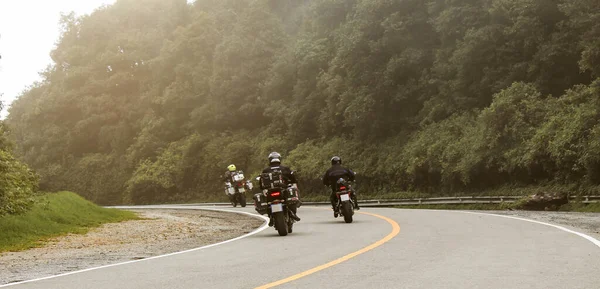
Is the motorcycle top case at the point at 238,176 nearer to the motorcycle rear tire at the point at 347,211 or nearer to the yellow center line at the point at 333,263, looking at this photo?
the motorcycle rear tire at the point at 347,211

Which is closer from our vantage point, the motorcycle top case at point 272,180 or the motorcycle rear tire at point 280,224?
the motorcycle rear tire at point 280,224

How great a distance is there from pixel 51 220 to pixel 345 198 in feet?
28.4

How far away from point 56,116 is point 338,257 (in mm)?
68930

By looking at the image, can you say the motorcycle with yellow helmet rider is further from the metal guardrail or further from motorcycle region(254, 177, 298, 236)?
motorcycle region(254, 177, 298, 236)

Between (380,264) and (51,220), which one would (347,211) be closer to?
(51,220)

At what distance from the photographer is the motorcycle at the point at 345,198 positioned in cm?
1803

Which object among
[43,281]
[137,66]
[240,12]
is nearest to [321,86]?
[240,12]

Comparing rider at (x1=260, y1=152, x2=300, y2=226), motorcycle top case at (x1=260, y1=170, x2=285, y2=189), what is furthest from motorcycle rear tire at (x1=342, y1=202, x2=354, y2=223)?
motorcycle top case at (x1=260, y1=170, x2=285, y2=189)

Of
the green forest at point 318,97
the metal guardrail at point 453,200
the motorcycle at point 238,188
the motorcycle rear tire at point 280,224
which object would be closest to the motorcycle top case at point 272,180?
the motorcycle rear tire at point 280,224

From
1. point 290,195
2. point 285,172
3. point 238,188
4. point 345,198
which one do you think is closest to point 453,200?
point 238,188

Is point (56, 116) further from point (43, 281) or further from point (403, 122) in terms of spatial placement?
point (43, 281)

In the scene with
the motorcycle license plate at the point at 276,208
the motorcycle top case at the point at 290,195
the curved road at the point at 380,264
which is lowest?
the curved road at the point at 380,264

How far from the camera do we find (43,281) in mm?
8711

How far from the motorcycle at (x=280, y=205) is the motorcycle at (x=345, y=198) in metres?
2.55
